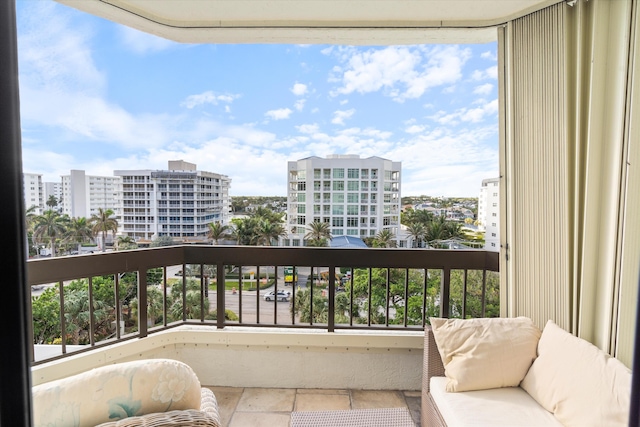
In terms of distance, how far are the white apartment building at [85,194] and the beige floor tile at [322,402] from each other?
234 centimetres

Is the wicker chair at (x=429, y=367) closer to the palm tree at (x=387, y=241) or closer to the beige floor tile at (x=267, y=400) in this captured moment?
the beige floor tile at (x=267, y=400)

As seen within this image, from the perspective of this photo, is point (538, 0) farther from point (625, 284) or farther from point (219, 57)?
point (219, 57)

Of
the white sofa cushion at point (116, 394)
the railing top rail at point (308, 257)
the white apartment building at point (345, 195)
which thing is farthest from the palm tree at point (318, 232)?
the white sofa cushion at point (116, 394)

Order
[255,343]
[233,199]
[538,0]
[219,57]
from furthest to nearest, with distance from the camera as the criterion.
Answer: [219,57] < [233,199] < [255,343] < [538,0]

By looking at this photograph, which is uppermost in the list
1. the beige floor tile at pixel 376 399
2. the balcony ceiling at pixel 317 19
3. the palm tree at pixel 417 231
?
the balcony ceiling at pixel 317 19

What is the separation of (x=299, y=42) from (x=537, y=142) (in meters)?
1.81

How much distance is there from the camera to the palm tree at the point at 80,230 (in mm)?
2387

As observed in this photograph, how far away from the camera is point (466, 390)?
61.0 inches

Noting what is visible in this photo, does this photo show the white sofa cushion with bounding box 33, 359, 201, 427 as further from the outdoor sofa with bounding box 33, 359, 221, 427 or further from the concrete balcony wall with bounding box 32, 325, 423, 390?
the concrete balcony wall with bounding box 32, 325, 423, 390

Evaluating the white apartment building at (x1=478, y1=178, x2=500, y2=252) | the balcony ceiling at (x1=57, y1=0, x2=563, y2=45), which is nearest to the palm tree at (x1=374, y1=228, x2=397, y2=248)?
the white apartment building at (x1=478, y1=178, x2=500, y2=252)

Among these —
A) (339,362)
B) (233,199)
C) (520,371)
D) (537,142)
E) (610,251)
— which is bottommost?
(339,362)

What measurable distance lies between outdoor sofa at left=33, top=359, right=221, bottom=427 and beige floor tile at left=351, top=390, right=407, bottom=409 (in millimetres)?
1467

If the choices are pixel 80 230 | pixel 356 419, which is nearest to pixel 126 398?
pixel 356 419

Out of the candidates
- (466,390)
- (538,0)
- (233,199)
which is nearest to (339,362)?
(466,390)
